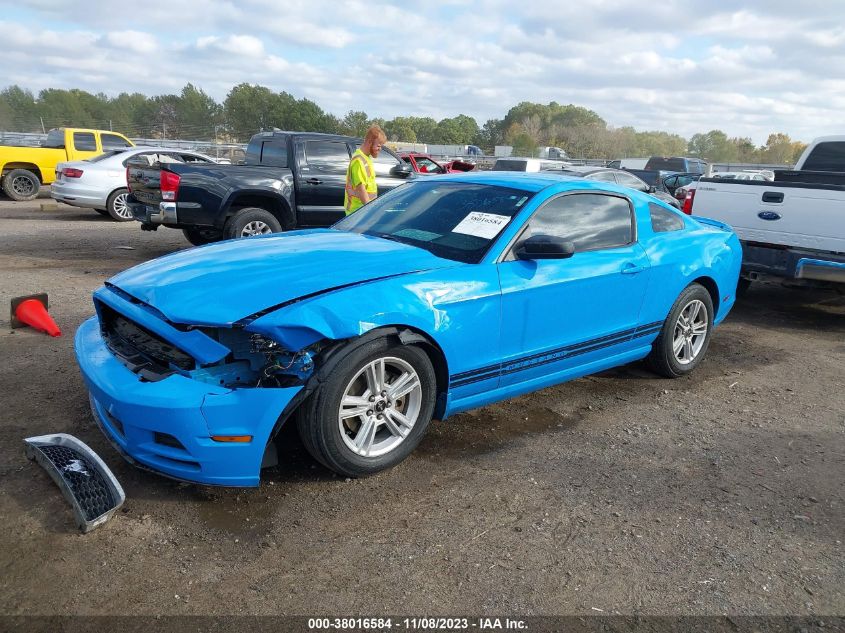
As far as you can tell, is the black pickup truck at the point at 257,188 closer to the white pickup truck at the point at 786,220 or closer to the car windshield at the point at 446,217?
the car windshield at the point at 446,217

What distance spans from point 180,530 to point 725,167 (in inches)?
1475

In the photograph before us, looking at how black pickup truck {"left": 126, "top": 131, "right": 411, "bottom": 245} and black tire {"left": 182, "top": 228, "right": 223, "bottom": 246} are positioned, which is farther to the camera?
black tire {"left": 182, "top": 228, "right": 223, "bottom": 246}

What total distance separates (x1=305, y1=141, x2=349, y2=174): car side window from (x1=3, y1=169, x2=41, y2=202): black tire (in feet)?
34.7

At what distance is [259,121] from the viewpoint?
86.4 m

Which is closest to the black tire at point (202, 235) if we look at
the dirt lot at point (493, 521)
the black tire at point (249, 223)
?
the black tire at point (249, 223)

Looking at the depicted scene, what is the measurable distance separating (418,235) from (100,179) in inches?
421

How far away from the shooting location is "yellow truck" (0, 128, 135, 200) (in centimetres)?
1574

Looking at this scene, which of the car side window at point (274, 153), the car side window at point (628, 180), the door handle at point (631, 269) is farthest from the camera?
the car side window at point (628, 180)

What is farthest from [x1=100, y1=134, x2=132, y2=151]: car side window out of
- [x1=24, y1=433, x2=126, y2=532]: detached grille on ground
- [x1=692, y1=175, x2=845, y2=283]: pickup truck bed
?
[x1=24, y1=433, x2=126, y2=532]: detached grille on ground

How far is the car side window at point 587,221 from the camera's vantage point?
13.4 feet

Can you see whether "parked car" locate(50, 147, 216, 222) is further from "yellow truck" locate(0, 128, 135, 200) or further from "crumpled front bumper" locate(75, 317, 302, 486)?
"crumpled front bumper" locate(75, 317, 302, 486)

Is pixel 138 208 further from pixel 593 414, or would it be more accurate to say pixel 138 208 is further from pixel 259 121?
pixel 259 121

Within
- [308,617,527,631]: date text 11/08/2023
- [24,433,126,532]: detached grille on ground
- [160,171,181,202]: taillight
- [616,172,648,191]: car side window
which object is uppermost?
[616,172,648,191]: car side window

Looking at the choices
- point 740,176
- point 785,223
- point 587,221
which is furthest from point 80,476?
point 740,176
